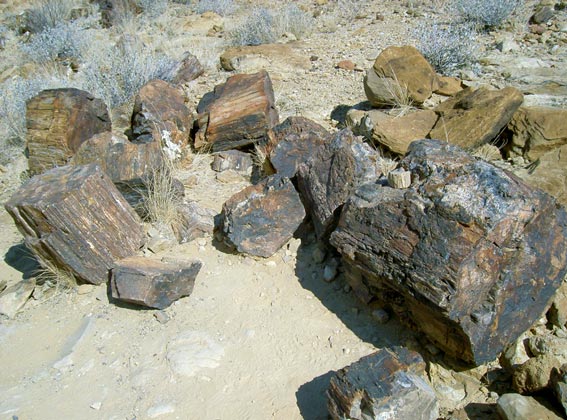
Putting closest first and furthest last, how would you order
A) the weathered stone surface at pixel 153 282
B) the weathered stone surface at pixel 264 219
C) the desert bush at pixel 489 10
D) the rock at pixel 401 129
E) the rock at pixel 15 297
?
1. the weathered stone surface at pixel 153 282
2. the rock at pixel 15 297
3. the weathered stone surface at pixel 264 219
4. the rock at pixel 401 129
5. the desert bush at pixel 489 10

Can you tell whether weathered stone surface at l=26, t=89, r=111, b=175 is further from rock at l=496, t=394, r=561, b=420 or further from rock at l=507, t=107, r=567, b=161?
rock at l=496, t=394, r=561, b=420

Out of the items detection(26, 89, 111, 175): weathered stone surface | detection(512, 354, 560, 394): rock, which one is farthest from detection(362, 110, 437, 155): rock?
detection(26, 89, 111, 175): weathered stone surface

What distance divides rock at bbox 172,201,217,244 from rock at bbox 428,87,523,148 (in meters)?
2.28

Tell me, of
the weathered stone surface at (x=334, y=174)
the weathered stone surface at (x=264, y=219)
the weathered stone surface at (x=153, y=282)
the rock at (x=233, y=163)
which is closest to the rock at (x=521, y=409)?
the weathered stone surface at (x=334, y=174)

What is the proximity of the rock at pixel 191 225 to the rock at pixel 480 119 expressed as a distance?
2282 millimetres

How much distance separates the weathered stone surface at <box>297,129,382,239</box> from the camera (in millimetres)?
4125

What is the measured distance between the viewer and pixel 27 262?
492cm

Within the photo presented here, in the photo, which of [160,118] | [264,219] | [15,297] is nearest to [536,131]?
[264,219]

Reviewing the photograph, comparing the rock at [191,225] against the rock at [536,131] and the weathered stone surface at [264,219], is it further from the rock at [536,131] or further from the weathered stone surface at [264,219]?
the rock at [536,131]

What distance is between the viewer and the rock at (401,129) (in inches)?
201

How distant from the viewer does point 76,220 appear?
13.5 feet

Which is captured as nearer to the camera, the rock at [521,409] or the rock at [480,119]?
the rock at [521,409]

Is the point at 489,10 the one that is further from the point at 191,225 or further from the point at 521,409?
the point at 521,409

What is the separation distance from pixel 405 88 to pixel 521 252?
3.12 m
